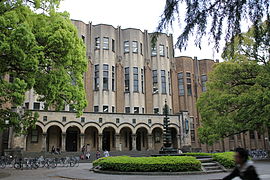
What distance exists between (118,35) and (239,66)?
825 inches

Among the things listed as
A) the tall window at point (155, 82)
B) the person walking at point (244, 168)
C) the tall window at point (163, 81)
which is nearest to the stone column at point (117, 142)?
the tall window at point (155, 82)

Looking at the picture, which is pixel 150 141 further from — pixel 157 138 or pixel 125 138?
pixel 125 138

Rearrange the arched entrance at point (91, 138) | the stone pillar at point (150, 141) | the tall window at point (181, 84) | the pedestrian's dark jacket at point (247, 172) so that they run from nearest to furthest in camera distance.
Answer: the pedestrian's dark jacket at point (247, 172) → the arched entrance at point (91, 138) → the stone pillar at point (150, 141) → the tall window at point (181, 84)

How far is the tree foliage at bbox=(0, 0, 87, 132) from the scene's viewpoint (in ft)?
37.6

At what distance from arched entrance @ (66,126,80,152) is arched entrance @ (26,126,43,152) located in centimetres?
350

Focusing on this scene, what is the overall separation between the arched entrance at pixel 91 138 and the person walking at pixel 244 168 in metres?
28.0

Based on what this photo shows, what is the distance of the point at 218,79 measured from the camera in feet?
76.2

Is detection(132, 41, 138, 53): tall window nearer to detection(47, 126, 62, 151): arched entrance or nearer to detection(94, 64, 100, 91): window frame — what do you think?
detection(94, 64, 100, 91): window frame

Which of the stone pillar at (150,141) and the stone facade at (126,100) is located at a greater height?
the stone facade at (126,100)

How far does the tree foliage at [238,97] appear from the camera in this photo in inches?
741

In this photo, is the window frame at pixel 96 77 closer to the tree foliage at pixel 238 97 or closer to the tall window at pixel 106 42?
the tall window at pixel 106 42

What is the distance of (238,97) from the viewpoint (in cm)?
1936

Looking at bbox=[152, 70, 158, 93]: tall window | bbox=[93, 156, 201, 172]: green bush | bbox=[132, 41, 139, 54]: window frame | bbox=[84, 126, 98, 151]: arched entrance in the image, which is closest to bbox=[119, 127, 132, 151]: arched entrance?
bbox=[84, 126, 98, 151]: arched entrance

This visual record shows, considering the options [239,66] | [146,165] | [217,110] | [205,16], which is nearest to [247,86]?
[239,66]
